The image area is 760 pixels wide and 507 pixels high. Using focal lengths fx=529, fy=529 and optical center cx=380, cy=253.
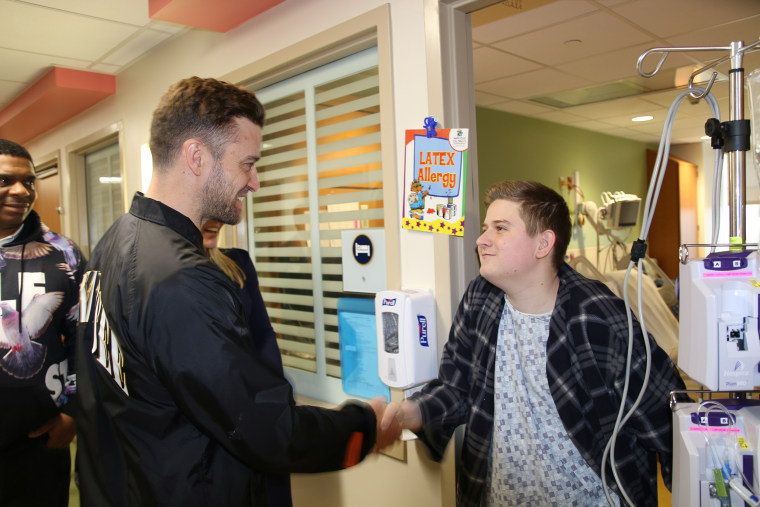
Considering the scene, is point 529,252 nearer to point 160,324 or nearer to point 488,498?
point 488,498

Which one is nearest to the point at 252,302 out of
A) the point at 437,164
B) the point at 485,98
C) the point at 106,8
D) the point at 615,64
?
the point at 437,164

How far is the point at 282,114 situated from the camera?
2646mm

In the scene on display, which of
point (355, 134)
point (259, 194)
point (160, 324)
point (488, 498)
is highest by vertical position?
point (355, 134)

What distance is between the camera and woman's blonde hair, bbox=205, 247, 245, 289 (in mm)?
1878

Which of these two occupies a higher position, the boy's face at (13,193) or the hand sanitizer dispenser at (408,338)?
the boy's face at (13,193)

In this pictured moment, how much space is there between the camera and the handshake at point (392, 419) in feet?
4.16

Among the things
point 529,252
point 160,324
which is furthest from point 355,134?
point 160,324

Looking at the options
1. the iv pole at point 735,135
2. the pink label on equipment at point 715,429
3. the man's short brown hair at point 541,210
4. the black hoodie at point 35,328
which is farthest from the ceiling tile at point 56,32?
the pink label on equipment at point 715,429

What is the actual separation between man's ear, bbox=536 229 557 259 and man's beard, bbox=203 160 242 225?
837 mm

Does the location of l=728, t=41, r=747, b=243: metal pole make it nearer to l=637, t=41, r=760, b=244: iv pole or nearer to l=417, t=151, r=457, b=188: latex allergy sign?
l=637, t=41, r=760, b=244: iv pole

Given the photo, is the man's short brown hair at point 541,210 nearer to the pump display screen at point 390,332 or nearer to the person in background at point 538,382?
the person in background at point 538,382

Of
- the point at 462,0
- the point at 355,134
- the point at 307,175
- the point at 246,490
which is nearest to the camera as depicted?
the point at 246,490

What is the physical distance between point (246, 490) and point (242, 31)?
2321 mm

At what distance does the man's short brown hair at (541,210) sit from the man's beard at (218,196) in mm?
778
